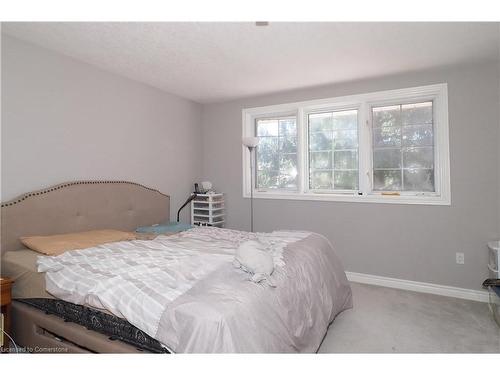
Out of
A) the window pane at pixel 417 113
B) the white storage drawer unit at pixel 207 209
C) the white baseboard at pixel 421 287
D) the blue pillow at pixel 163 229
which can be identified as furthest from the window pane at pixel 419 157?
the blue pillow at pixel 163 229

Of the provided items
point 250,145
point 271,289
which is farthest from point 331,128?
point 271,289

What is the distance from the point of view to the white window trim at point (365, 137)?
307 centimetres

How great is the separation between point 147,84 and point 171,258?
234 centimetres

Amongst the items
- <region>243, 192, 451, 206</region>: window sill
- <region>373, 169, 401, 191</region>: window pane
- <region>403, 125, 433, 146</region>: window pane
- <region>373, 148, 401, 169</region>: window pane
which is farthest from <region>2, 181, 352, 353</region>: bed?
<region>403, 125, 433, 146</region>: window pane

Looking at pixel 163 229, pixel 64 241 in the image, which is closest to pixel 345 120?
pixel 163 229

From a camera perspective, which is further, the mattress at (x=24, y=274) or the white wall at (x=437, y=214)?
the white wall at (x=437, y=214)

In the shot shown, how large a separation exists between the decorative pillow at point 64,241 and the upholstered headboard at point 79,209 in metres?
0.12

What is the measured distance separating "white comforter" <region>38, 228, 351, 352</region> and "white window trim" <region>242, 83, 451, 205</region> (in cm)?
138

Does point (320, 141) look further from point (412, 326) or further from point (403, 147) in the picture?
point (412, 326)

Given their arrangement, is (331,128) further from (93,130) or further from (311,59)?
(93,130)

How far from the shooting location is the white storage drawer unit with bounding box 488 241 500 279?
102 inches

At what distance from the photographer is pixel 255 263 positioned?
5.50ft

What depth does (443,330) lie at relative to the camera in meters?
2.35

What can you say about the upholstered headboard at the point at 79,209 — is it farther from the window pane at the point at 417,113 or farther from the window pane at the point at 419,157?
the window pane at the point at 417,113
